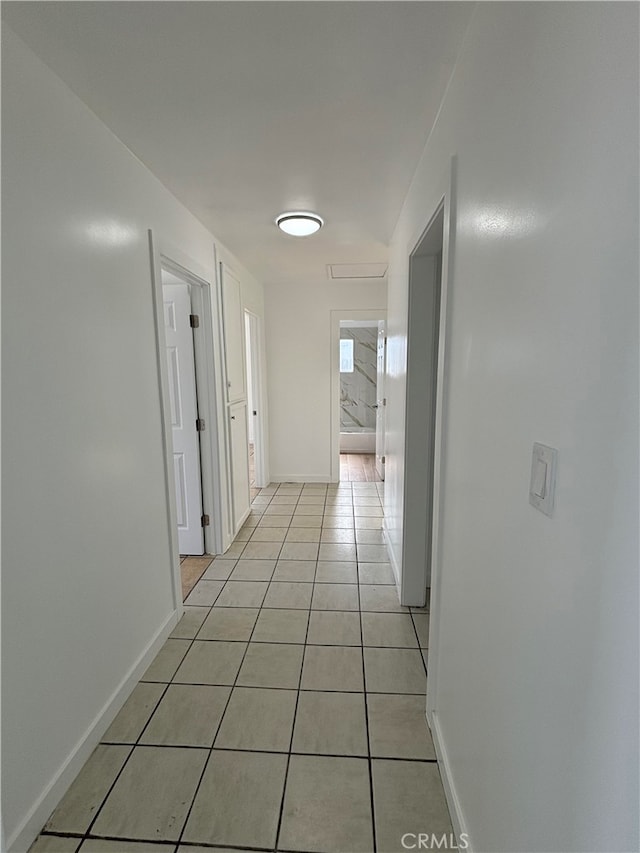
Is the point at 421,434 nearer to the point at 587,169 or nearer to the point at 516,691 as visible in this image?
the point at 516,691

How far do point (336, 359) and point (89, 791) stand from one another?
157 inches

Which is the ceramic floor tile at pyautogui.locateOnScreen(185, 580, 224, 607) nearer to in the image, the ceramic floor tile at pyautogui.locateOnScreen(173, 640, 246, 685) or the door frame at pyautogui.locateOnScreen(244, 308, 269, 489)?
the ceramic floor tile at pyautogui.locateOnScreen(173, 640, 246, 685)

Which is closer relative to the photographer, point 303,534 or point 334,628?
point 334,628

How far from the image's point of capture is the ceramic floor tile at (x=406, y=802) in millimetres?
1212

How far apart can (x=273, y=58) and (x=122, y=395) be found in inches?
52.0

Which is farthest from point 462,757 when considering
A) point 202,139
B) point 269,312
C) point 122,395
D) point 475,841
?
point 269,312

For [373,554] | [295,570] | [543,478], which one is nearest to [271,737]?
[295,570]

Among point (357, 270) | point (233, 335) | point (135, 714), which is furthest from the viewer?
point (357, 270)

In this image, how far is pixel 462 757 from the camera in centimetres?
118

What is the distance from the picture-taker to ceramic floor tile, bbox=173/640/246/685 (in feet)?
5.99

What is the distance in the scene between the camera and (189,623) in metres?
2.23

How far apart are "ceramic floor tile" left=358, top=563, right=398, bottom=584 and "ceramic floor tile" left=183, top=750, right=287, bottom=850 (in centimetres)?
131

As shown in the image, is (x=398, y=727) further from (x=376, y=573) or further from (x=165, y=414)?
(x=165, y=414)

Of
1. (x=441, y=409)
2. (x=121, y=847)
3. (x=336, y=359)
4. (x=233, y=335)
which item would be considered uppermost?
(x=233, y=335)
